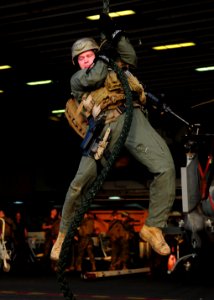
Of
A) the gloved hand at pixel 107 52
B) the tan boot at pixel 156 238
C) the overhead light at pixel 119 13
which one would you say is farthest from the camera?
the overhead light at pixel 119 13

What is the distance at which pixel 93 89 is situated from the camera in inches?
189

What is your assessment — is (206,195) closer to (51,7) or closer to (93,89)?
(51,7)

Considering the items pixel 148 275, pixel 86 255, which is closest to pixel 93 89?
pixel 148 275

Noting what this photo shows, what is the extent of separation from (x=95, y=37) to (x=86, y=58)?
10.0 m

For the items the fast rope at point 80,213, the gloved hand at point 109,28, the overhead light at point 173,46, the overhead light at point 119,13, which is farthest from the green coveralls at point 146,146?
the overhead light at point 173,46

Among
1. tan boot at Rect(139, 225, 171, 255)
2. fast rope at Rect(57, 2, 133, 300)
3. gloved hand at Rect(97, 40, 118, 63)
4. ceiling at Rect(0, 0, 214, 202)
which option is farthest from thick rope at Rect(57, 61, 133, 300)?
ceiling at Rect(0, 0, 214, 202)

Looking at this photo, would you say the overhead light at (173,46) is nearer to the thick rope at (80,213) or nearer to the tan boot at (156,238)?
the tan boot at (156,238)

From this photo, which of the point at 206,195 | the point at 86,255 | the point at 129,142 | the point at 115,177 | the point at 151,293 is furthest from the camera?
the point at 115,177

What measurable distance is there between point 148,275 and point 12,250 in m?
6.29

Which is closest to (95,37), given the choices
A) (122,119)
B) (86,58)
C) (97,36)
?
(97,36)

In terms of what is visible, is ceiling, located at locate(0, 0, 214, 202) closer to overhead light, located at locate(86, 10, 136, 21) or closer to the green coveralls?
overhead light, located at locate(86, 10, 136, 21)

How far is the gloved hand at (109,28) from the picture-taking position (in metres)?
4.54

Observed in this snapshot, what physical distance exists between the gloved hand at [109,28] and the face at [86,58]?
0.43 m

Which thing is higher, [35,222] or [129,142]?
[129,142]
